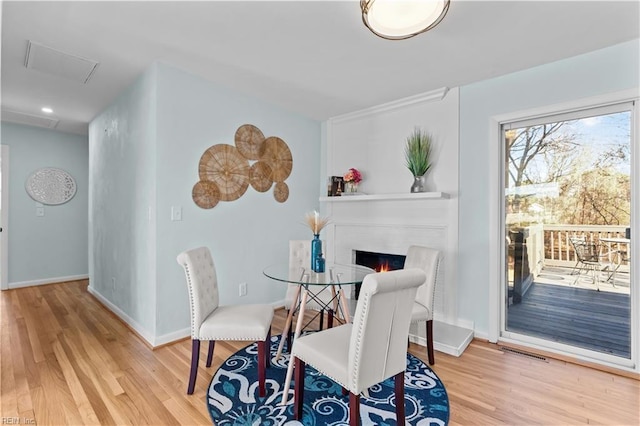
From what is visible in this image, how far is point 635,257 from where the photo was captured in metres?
→ 2.32

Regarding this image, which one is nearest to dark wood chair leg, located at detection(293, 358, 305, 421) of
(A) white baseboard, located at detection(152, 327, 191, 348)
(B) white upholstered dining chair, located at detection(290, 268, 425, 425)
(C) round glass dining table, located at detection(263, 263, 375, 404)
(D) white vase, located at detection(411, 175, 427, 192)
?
(B) white upholstered dining chair, located at detection(290, 268, 425, 425)

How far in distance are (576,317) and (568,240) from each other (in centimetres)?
63

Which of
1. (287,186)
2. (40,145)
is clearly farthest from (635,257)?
(40,145)

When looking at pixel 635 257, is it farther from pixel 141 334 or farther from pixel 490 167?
pixel 141 334

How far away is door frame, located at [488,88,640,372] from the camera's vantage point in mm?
2311

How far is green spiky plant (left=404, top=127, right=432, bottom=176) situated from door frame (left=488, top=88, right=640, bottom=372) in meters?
0.57

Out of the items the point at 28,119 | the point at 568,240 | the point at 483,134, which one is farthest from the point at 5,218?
the point at 568,240

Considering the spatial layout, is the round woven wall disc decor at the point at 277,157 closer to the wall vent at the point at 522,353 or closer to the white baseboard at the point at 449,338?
the white baseboard at the point at 449,338

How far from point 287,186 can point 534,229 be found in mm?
2545

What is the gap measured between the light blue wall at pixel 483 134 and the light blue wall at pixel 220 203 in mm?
1878

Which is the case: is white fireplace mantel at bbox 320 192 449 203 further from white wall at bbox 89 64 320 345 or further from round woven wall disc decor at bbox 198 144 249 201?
round woven wall disc decor at bbox 198 144 249 201

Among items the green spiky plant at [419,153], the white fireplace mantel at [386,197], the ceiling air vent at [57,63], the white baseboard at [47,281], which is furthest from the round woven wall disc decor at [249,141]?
A: the white baseboard at [47,281]

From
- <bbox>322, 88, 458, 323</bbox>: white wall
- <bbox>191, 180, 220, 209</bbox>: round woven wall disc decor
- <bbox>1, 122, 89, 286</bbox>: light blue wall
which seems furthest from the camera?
<bbox>1, 122, 89, 286</bbox>: light blue wall

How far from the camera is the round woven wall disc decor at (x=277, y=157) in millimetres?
3584
